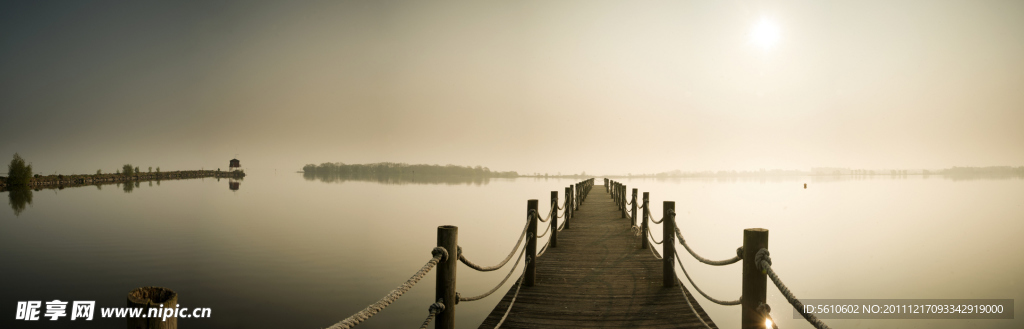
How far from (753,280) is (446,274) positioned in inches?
92.7

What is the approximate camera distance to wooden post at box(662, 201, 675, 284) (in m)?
6.38

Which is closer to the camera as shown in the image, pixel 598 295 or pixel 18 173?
pixel 598 295

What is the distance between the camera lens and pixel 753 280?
11.6 feet

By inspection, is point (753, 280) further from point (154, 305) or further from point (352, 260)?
point (352, 260)

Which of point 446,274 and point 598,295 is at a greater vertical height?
point 446,274

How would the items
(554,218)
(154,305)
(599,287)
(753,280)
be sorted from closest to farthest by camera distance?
(154,305)
(753,280)
(599,287)
(554,218)

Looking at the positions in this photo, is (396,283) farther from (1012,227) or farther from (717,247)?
(1012,227)

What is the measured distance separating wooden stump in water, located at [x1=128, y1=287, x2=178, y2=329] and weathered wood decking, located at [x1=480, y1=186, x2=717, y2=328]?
362cm

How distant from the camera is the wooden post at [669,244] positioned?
251 inches

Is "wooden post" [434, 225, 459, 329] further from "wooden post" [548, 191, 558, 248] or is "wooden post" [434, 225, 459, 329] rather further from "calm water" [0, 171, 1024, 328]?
"calm water" [0, 171, 1024, 328]

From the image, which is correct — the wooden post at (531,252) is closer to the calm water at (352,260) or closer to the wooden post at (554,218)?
the wooden post at (554,218)

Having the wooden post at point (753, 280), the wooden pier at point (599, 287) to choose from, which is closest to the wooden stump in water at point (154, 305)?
the wooden pier at point (599, 287)

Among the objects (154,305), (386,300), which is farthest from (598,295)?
(154,305)

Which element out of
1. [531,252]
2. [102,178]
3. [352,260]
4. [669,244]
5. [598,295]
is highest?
[669,244]
